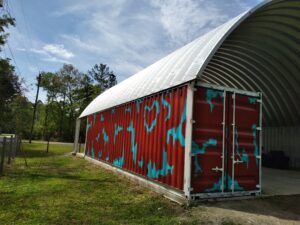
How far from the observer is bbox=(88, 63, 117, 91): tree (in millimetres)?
68125

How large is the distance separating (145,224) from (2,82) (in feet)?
92.8

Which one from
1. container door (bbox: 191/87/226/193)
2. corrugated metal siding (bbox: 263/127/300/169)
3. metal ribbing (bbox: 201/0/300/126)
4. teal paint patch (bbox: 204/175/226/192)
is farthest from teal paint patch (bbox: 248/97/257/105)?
corrugated metal siding (bbox: 263/127/300/169)

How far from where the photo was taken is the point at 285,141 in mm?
15219

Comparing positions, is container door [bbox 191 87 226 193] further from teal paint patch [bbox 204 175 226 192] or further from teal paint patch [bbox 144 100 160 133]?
teal paint patch [bbox 144 100 160 133]

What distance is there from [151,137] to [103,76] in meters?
62.1

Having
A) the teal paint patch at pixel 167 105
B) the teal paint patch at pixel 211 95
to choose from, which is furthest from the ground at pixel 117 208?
the teal paint patch at pixel 211 95

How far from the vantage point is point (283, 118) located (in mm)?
15211

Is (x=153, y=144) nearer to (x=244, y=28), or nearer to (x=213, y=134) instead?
(x=213, y=134)

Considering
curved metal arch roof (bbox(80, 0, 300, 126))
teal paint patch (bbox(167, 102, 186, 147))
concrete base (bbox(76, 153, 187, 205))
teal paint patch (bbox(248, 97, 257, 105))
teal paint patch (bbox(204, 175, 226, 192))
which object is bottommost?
concrete base (bbox(76, 153, 187, 205))

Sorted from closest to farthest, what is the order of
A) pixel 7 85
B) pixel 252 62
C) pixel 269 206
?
1. pixel 269 206
2. pixel 252 62
3. pixel 7 85

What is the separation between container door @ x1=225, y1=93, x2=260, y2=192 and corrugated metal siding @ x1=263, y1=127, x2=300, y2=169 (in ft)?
28.5

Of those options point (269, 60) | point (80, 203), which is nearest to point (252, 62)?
point (269, 60)

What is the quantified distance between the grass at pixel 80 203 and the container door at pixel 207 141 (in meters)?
0.96

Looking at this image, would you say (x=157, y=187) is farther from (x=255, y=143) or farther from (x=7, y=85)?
(x=7, y=85)
